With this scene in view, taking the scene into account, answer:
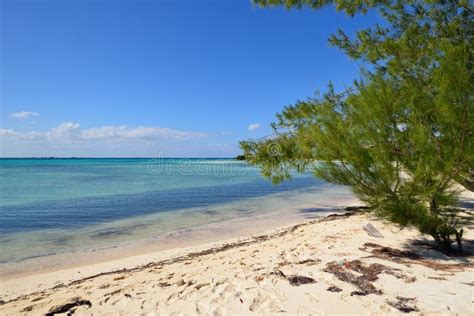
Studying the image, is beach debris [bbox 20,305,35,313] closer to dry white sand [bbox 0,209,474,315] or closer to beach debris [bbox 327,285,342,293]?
dry white sand [bbox 0,209,474,315]

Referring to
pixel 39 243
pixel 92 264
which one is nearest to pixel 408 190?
pixel 92 264

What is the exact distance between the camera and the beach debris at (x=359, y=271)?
415 centimetres

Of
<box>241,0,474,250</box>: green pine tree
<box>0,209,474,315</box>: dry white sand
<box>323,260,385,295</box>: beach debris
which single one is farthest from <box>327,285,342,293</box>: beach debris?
<box>241,0,474,250</box>: green pine tree

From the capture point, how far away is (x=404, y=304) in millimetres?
3713

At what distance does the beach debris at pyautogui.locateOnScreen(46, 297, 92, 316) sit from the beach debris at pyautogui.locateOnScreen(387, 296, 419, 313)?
12.2 feet

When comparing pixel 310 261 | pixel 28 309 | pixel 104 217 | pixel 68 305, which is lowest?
pixel 104 217

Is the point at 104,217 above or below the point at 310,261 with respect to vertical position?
below

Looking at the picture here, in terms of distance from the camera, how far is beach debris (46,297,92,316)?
4.15 metres

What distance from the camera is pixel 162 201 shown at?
18.0m

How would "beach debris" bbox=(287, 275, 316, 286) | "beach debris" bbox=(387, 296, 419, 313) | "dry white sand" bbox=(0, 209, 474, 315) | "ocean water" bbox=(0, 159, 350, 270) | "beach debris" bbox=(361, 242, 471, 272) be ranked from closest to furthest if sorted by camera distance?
"beach debris" bbox=(387, 296, 419, 313) < "dry white sand" bbox=(0, 209, 474, 315) < "beach debris" bbox=(287, 275, 316, 286) < "beach debris" bbox=(361, 242, 471, 272) < "ocean water" bbox=(0, 159, 350, 270)

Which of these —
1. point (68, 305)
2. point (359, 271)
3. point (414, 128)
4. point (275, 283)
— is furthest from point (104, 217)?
point (414, 128)

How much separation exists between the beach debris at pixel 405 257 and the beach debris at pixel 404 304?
4.97ft

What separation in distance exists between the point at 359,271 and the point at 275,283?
4.31 feet

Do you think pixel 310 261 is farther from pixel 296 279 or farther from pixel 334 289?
pixel 334 289
